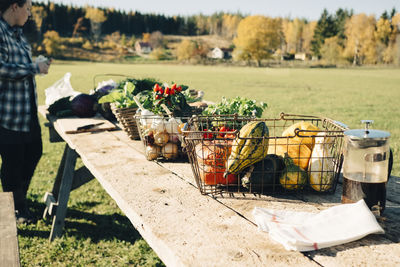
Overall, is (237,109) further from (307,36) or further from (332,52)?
(307,36)

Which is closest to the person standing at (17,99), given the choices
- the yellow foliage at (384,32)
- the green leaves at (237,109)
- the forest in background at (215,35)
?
the green leaves at (237,109)

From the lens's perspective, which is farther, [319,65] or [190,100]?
[319,65]

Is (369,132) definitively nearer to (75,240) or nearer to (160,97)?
(160,97)

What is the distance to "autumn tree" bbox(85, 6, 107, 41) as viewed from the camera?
138 m

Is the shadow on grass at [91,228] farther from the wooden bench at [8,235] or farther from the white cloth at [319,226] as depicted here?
the white cloth at [319,226]

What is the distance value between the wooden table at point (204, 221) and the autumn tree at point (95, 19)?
5668 inches

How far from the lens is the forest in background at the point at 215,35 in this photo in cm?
8425

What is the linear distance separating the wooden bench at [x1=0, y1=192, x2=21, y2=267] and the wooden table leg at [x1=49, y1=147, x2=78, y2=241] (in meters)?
1.84

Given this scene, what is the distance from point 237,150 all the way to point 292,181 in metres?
0.32

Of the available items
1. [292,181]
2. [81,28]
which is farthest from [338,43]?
[292,181]

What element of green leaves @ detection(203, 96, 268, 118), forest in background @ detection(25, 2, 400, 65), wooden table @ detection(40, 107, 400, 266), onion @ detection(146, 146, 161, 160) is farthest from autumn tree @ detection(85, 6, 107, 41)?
wooden table @ detection(40, 107, 400, 266)

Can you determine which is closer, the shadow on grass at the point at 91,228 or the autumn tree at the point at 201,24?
the shadow on grass at the point at 91,228

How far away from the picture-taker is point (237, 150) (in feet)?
5.93

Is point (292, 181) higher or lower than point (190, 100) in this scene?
lower
